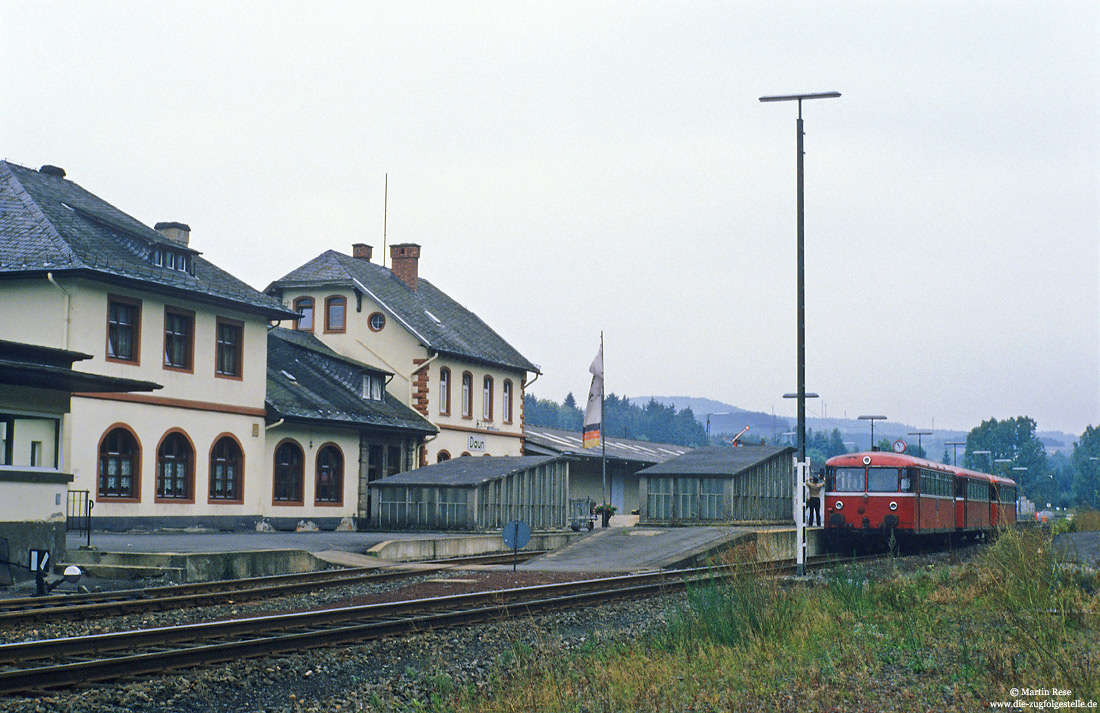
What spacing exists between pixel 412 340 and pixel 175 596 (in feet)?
97.6

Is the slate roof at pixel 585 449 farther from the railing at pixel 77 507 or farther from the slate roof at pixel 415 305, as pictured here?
the railing at pixel 77 507

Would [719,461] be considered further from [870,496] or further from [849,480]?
[870,496]

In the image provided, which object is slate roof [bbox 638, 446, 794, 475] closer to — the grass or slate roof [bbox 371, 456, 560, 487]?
slate roof [bbox 371, 456, 560, 487]

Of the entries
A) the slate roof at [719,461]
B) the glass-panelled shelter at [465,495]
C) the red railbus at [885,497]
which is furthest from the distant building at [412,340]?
the red railbus at [885,497]

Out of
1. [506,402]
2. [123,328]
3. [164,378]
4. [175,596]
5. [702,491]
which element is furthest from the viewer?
[506,402]

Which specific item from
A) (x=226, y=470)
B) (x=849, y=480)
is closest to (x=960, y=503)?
(x=849, y=480)

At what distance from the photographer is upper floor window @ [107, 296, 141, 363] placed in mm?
30531

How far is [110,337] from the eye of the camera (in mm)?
30562

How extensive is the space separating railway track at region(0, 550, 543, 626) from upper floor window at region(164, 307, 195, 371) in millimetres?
14018

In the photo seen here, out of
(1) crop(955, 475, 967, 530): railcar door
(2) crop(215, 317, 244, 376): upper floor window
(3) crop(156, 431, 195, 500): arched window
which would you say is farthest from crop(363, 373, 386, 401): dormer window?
(1) crop(955, 475, 967, 530): railcar door

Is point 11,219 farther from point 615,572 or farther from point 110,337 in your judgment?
point 615,572

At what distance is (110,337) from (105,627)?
18930 millimetres

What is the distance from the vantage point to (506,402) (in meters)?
52.2

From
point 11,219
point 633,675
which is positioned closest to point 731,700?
point 633,675
